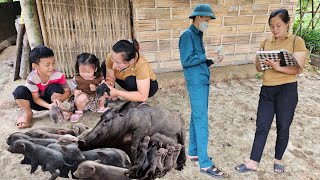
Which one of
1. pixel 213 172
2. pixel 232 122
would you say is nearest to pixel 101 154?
pixel 213 172

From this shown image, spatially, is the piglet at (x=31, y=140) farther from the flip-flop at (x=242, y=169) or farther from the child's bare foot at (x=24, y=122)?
the flip-flop at (x=242, y=169)

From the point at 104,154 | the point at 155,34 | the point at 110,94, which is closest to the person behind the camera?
the point at 104,154

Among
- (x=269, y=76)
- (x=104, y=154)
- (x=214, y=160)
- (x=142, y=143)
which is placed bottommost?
(x=214, y=160)

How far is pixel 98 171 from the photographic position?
152 cm

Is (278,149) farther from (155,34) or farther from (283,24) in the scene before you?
(155,34)

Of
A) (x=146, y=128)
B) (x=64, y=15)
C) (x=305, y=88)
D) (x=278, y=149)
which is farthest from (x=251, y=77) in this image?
(x=146, y=128)

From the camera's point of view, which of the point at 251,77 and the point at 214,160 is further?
the point at 251,77

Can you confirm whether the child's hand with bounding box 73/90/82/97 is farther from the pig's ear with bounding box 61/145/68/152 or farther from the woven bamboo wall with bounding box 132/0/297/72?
the woven bamboo wall with bounding box 132/0/297/72

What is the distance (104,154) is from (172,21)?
3278 mm

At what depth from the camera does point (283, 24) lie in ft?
7.06

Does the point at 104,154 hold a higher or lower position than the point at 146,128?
lower

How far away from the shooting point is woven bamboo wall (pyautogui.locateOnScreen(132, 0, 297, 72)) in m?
4.27

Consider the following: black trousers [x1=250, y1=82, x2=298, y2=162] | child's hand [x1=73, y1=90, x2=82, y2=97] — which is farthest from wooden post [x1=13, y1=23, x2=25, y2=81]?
black trousers [x1=250, y1=82, x2=298, y2=162]

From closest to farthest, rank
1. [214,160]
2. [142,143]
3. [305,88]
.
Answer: [142,143] → [214,160] → [305,88]
